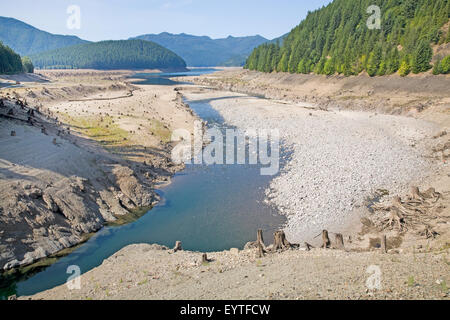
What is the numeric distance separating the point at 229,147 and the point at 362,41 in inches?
3330

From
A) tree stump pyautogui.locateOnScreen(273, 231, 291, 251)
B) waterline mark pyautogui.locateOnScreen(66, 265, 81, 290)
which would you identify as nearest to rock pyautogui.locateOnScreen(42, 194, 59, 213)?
waterline mark pyautogui.locateOnScreen(66, 265, 81, 290)

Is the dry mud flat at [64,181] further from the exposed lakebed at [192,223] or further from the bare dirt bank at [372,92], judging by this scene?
the bare dirt bank at [372,92]

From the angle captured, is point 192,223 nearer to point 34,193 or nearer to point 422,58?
point 34,193

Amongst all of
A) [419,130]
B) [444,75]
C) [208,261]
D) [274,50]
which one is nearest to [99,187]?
[208,261]

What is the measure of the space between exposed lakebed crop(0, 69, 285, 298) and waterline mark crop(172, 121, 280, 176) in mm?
4966

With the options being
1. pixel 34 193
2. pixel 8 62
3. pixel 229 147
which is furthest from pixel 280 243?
pixel 8 62

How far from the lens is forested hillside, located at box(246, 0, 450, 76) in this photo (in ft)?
252

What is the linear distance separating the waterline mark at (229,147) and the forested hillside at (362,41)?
157 feet

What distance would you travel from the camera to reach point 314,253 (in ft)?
51.6

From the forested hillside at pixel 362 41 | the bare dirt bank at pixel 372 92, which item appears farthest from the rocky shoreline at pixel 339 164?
the forested hillside at pixel 362 41

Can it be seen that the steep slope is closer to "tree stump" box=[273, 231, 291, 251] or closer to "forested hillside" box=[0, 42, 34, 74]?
"forested hillside" box=[0, 42, 34, 74]

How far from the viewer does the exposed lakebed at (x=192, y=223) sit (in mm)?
18203

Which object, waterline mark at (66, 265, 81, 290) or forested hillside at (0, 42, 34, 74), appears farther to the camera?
forested hillside at (0, 42, 34, 74)
